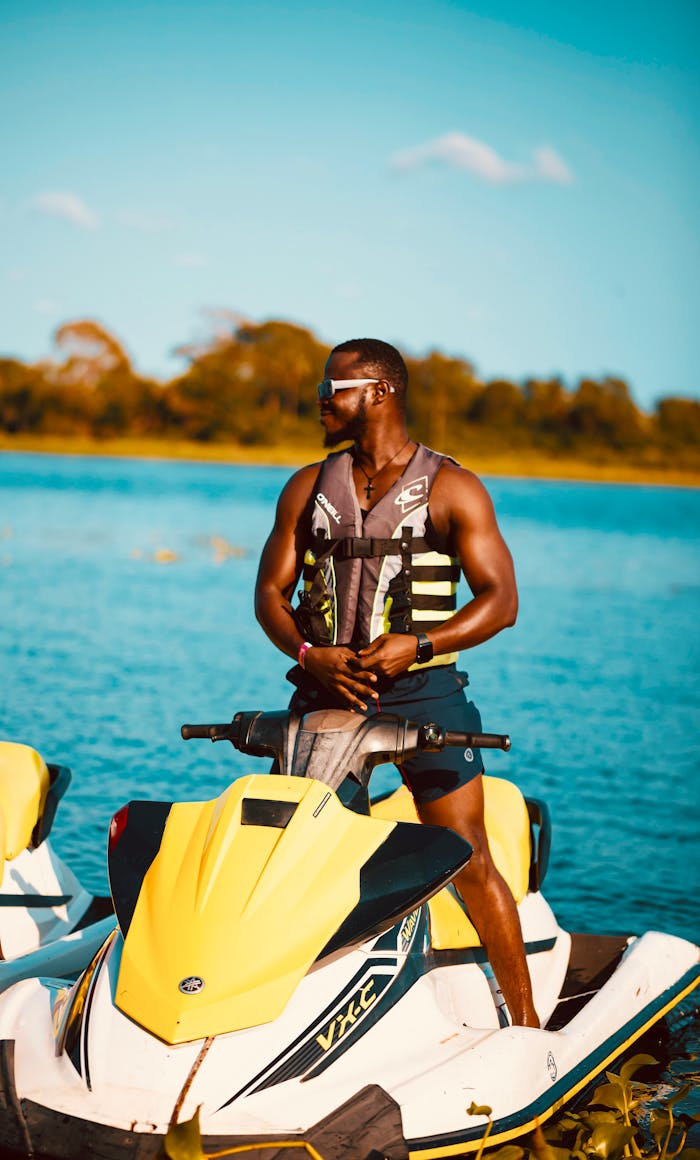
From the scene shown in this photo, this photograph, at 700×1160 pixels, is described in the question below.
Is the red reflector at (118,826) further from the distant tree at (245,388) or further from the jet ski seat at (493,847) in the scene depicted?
the distant tree at (245,388)

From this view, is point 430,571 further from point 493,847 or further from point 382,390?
point 493,847

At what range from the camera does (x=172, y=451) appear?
340 ft

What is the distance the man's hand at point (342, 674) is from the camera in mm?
3494

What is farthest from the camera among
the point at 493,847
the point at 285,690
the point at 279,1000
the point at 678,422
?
the point at 678,422

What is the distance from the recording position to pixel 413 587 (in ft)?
12.2

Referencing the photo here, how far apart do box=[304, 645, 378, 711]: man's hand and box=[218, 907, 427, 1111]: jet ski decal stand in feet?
1.94

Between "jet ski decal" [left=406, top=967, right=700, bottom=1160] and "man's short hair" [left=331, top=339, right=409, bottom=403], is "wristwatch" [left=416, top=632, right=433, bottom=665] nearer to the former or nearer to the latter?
"man's short hair" [left=331, top=339, right=409, bottom=403]

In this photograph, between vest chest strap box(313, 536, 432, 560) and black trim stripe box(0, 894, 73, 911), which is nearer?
vest chest strap box(313, 536, 432, 560)

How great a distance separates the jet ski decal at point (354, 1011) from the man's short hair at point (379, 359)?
1.51m

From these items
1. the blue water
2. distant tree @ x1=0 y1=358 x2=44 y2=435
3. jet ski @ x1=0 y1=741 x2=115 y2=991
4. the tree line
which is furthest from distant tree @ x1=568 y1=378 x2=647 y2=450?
jet ski @ x1=0 y1=741 x2=115 y2=991

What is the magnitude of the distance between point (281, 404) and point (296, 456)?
431 inches

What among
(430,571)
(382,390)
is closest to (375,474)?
(382,390)

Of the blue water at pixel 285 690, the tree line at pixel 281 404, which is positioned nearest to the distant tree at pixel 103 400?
the tree line at pixel 281 404

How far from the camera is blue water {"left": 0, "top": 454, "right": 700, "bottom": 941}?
7164 mm
